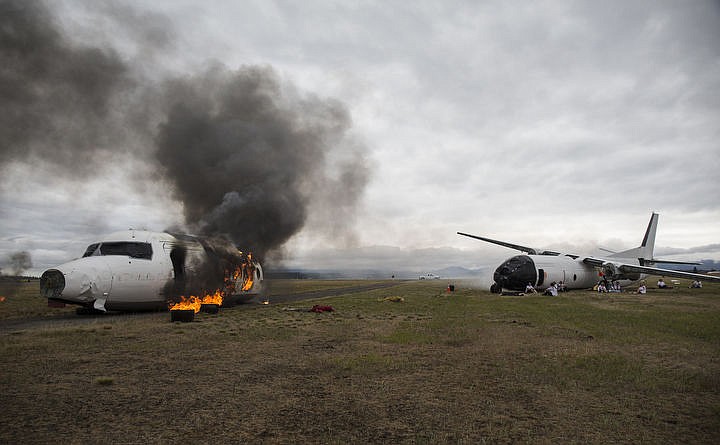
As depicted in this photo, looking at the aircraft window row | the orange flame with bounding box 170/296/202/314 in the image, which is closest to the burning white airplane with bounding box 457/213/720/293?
the orange flame with bounding box 170/296/202/314

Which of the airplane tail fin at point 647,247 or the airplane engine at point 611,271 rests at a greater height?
the airplane tail fin at point 647,247

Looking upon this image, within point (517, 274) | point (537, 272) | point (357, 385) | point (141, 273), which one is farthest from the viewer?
point (537, 272)

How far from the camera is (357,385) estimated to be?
7.35 m

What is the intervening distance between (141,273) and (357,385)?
13980mm

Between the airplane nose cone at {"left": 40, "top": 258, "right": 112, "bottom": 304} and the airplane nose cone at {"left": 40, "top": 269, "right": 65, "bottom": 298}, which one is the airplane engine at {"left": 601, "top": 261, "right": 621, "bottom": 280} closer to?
the airplane nose cone at {"left": 40, "top": 258, "right": 112, "bottom": 304}

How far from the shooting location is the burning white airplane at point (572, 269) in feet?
109

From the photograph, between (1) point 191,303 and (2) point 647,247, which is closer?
(1) point 191,303

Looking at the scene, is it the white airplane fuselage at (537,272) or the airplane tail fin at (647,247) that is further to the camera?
the airplane tail fin at (647,247)

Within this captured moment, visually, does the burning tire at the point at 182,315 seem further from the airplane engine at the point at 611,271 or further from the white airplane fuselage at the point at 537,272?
the airplane engine at the point at 611,271

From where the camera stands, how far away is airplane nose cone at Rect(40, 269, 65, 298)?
15.2m

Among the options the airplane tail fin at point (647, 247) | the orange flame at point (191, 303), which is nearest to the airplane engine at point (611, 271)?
the airplane tail fin at point (647, 247)

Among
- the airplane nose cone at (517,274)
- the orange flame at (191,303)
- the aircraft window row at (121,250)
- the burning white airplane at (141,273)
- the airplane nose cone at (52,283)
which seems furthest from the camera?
the airplane nose cone at (517,274)

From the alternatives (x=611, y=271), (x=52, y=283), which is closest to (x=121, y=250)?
(x=52, y=283)

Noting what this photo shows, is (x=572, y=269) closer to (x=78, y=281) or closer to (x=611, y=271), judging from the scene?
(x=611, y=271)
